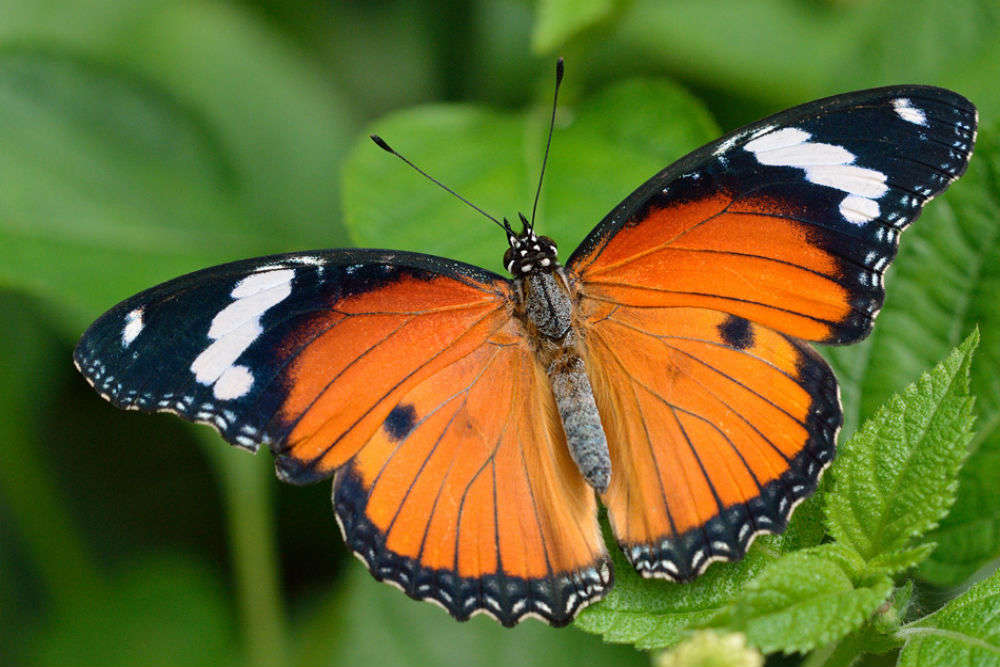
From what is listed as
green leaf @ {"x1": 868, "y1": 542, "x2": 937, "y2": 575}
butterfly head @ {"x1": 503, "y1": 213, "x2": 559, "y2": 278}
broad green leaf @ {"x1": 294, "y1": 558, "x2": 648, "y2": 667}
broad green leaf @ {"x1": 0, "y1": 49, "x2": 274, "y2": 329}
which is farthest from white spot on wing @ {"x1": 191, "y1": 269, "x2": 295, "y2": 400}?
green leaf @ {"x1": 868, "y1": 542, "x2": 937, "y2": 575}

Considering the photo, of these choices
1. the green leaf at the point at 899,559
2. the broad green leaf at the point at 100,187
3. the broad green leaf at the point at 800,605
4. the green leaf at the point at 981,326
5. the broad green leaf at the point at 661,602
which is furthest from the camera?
the broad green leaf at the point at 100,187

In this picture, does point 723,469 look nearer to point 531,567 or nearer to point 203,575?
point 531,567

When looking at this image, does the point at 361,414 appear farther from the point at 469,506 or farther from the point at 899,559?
the point at 899,559

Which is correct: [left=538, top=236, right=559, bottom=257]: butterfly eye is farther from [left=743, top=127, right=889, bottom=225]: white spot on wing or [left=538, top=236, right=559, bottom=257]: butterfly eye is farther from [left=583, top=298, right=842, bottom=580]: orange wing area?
[left=743, top=127, right=889, bottom=225]: white spot on wing

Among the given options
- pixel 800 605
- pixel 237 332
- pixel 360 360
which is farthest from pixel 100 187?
pixel 800 605

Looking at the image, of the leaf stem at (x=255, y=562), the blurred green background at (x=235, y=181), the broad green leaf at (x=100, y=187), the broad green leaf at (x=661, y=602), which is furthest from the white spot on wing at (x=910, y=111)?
the leaf stem at (x=255, y=562)

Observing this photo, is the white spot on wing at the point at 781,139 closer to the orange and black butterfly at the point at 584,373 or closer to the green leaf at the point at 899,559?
the orange and black butterfly at the point at 584,373
